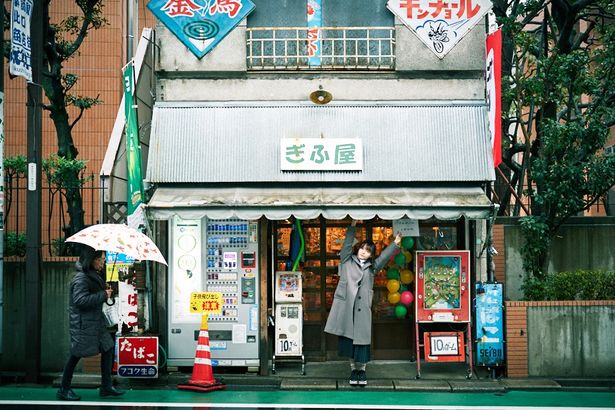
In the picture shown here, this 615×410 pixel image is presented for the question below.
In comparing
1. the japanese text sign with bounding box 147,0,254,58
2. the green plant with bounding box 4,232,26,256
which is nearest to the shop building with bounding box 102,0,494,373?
the japanese text sign with bounding box 147,0,254,58

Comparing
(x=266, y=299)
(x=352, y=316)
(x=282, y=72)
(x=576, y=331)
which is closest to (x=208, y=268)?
(x=266, y=299)

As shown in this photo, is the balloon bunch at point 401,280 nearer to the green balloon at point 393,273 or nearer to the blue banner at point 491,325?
the green balloon at point 393,273

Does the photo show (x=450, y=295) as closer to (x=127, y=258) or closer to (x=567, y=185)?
A: (x=567, y=185)

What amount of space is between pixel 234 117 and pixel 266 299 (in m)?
3.35

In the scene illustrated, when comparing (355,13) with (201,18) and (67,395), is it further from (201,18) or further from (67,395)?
(67,395)

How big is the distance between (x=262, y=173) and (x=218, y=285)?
2152 mm

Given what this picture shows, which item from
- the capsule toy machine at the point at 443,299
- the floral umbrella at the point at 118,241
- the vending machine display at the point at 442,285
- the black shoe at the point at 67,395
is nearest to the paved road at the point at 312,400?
the black shoe at the point at 67,395

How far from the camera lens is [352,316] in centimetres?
1257

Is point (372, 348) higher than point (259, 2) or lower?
lower

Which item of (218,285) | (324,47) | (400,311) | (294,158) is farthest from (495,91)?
(218,285)

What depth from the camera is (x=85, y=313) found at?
36.3ft

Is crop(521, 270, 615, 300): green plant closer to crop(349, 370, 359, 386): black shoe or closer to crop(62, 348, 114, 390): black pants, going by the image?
crop(349, 370, 359, 386): black shoe

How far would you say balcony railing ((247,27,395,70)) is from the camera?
13945 mm

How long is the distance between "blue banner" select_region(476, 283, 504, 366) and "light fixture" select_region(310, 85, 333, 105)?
434cm
